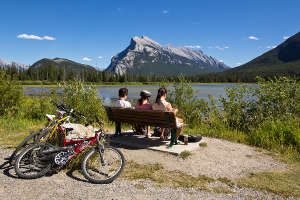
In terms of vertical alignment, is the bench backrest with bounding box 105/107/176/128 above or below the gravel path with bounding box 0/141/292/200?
above

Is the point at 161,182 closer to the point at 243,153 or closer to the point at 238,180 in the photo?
the point at 238,180

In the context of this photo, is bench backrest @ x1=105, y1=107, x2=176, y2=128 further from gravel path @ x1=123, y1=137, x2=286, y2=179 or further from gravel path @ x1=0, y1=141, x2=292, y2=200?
gravel path @ x1=0, y1=141, x2=292, y2=200

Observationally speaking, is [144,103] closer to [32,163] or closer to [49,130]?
[49,130]

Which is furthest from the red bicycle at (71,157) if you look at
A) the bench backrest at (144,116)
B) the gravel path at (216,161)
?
the bench backrest at (144,116)

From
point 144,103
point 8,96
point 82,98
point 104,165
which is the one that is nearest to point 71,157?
point 104,165

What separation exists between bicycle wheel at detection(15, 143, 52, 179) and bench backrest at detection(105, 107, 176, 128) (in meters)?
2.28

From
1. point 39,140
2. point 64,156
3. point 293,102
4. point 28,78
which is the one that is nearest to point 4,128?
point 39,140

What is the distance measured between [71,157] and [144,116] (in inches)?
81.5

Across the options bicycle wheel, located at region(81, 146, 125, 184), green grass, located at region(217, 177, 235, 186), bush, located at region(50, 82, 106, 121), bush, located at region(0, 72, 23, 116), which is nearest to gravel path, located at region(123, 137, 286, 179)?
green grass, located at region(217, 177, 235, 186)

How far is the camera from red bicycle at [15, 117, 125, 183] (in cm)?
447

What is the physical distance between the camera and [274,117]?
30.4 feet

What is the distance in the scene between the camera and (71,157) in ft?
15.3

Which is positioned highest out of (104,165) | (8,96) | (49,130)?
(8,96)

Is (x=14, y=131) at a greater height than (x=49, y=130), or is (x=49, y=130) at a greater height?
(x=49, y=130)
